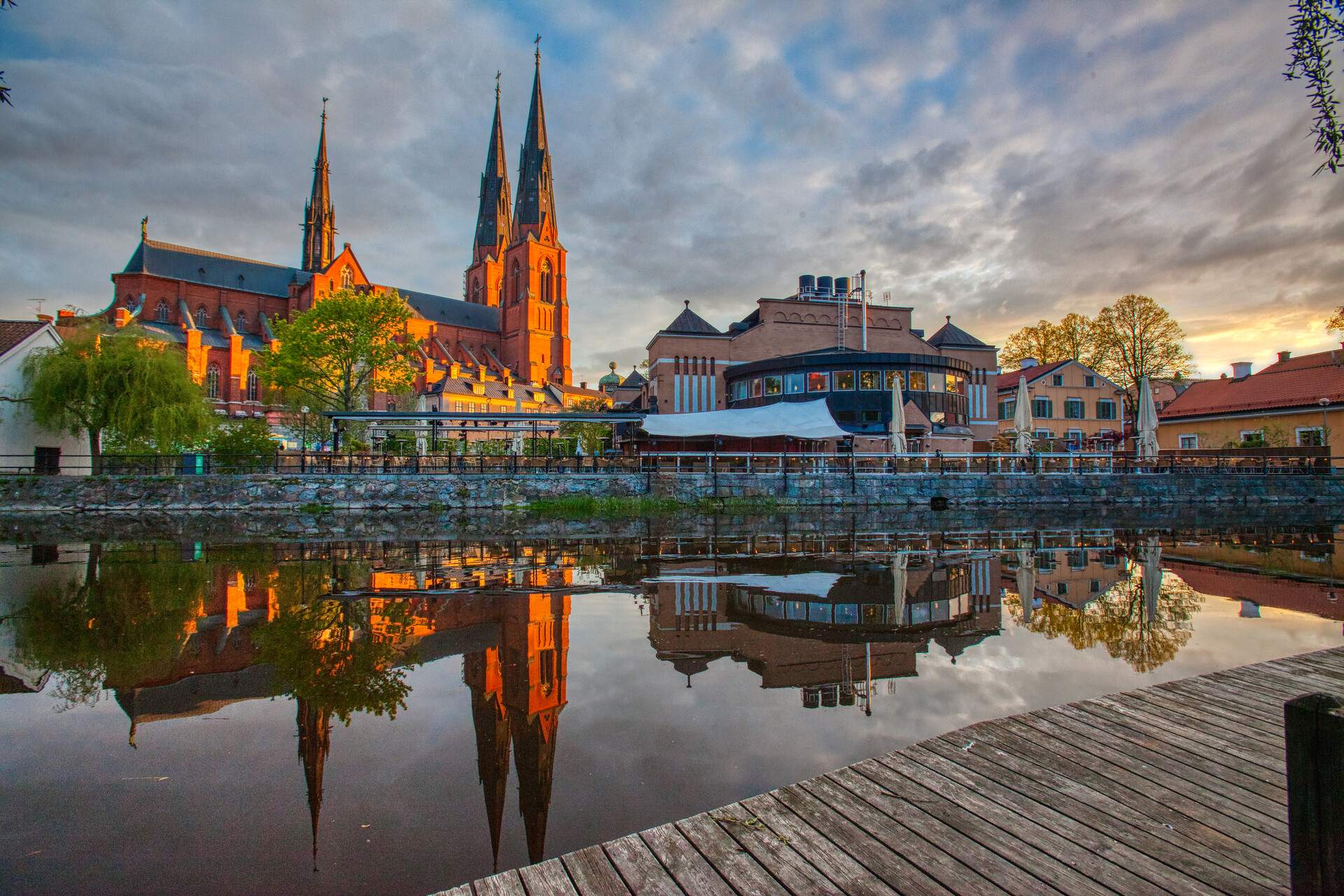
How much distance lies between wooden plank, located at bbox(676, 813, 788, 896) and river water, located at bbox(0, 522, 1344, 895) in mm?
700

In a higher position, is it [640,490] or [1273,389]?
[1273,389]

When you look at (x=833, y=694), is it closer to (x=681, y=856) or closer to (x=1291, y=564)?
(x=681, y=856)

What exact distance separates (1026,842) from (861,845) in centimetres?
65

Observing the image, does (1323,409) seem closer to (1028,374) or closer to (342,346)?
(1028,374)

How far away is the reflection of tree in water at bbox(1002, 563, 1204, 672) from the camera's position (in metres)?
6.71

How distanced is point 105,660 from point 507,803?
5114mm

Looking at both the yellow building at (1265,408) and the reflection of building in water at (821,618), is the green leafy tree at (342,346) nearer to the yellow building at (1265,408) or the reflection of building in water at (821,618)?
the reflection of building in water at (821,618)

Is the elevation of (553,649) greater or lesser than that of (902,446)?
lesser

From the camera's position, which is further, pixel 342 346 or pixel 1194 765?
pixel 342 346

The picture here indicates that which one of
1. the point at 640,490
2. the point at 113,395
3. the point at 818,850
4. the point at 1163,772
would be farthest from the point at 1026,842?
the point at 113,395

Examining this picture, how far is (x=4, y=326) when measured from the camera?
2948 centimetres

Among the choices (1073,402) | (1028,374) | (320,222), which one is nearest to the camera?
(1073,402)

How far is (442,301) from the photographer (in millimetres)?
86688

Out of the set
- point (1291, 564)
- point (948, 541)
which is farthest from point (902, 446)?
point (1291, 564)
